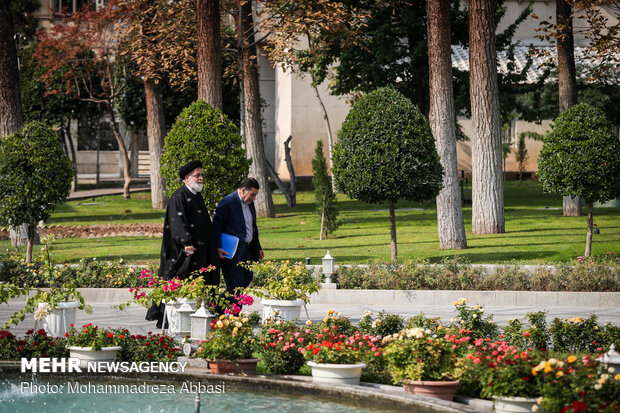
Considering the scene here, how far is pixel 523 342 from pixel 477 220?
12410 mm

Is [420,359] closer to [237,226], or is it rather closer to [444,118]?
[237,226]

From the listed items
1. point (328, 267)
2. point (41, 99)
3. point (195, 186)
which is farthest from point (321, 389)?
point (41, 99)

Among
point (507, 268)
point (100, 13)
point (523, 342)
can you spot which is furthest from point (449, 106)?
point (100, 13)

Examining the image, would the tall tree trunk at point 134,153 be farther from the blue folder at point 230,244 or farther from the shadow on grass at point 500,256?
the blue folder at point 230,244

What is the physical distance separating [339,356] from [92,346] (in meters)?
2.22

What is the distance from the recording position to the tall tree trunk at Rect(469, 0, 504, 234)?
19.7 metres

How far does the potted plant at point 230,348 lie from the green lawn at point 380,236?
8905mm

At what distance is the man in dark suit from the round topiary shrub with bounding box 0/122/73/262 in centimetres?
629

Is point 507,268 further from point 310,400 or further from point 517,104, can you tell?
point 517,104

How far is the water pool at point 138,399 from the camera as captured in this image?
7.00 metres

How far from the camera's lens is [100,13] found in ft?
Result: 114

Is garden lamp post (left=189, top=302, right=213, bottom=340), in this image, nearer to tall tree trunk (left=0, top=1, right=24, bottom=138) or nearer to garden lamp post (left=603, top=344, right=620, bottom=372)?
garden lamp post (left=603, top=344, right=620, bottom=372)

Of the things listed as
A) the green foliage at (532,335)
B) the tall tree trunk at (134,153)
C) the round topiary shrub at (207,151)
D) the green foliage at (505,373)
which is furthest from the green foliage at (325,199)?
the tall tree trunk at (134,153)

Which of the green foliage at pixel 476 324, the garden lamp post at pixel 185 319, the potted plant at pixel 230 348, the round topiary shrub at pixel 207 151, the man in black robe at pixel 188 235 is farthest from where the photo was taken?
the round topiary shrub at pixel 207 151
